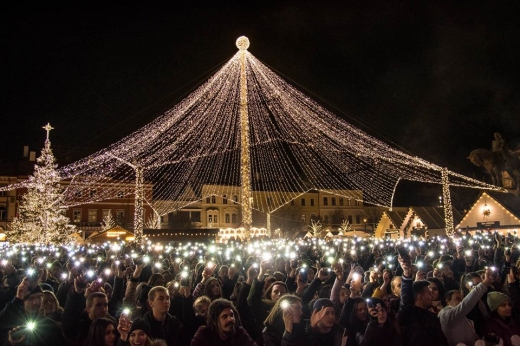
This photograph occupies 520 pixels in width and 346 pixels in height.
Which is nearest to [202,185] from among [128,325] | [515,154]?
[515,154]

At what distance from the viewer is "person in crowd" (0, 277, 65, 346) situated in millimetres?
4066

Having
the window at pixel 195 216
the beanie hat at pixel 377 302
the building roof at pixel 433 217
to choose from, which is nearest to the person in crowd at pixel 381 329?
the beanie hat at pixel 377 302

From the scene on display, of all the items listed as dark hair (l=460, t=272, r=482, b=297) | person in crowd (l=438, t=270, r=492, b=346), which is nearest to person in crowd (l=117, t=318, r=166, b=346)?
person in crowd (l=438, t=270, r=492, b=346)

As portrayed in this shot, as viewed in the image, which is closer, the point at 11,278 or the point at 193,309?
the point at 193,309

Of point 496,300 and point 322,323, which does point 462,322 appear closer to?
point 496,300

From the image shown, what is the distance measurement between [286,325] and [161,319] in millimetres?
1503

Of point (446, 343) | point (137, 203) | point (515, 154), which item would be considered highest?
point (515, 154)

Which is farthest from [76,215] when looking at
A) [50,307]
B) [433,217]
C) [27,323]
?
[27,323]

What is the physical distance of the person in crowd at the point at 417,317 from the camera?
162 inches

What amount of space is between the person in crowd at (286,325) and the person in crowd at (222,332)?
1.07 ft

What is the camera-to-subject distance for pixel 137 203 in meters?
23.8

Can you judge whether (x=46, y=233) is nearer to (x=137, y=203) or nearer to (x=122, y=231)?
(x=122, y=231)

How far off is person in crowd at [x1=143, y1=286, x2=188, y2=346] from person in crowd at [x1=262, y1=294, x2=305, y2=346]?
3.86 feet

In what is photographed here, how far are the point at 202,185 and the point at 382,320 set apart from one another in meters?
68.5
